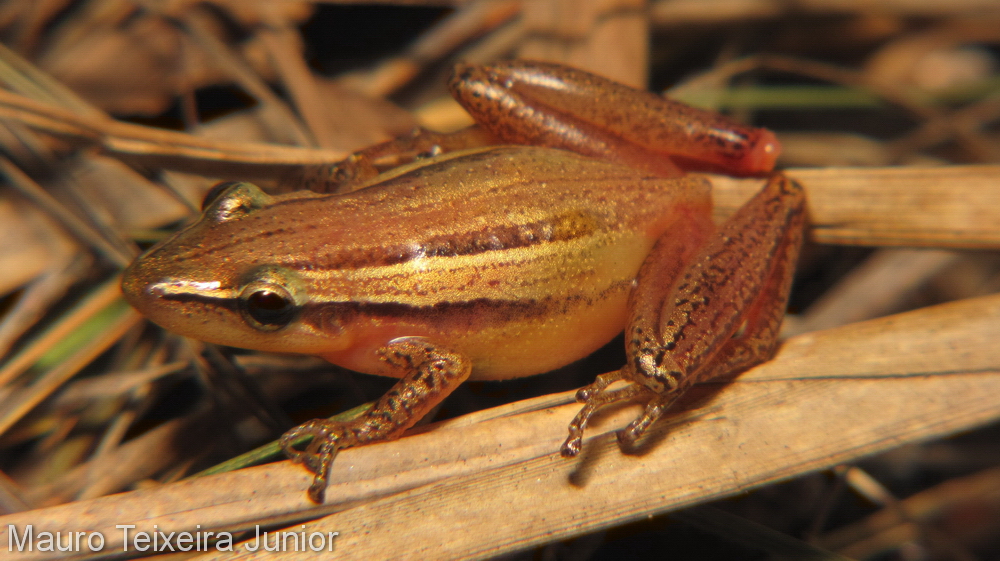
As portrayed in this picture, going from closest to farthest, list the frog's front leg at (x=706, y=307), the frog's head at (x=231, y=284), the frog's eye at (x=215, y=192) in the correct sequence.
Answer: the frog's head at (x=231, y=284) → the frog's front leg at (x=706, y=307) → the frog's eye at (x=215, y=192)

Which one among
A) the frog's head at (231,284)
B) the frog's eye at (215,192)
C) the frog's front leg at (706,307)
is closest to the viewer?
the frog's head at (231,284)

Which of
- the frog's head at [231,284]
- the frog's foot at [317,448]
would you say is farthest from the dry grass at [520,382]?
the frog's head at [231,284]

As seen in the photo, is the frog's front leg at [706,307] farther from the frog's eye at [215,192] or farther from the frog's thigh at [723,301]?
the frog's eye at [215,192]

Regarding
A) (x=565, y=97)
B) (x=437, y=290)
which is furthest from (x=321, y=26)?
(x=437, y=290)

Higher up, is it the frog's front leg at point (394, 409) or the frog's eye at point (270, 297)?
the frog's eye at point (270, 297)

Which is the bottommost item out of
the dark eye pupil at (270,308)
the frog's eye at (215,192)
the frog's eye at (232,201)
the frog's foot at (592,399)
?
the frog's foot at (592,399)

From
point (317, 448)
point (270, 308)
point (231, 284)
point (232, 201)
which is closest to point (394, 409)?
point (317, 448)

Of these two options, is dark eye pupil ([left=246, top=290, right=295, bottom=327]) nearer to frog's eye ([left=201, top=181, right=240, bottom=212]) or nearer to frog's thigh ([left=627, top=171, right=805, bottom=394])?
frog's eye ([left=201, top=181, right=240, bottom=212])

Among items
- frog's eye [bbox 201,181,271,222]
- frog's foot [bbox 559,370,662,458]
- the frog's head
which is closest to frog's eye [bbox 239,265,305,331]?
the frog's head
